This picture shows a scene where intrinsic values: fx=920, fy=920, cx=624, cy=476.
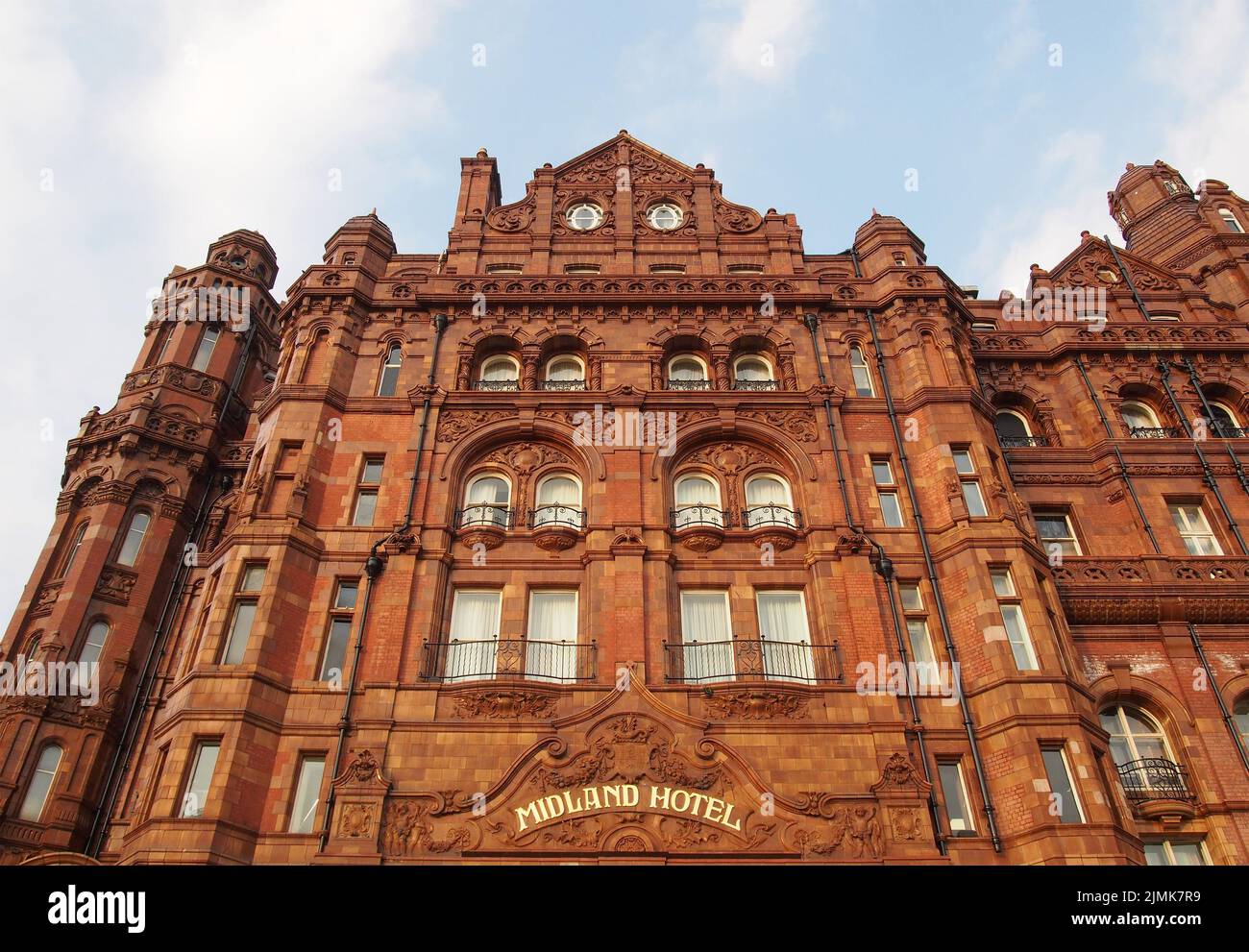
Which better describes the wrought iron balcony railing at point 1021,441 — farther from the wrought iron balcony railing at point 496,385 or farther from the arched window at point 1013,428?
the wrought iron balcony railing at point 496,385

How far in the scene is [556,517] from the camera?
86.4 ft

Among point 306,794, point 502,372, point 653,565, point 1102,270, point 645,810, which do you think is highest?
point 1102,270

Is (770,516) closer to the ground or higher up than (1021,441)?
closer to the ground

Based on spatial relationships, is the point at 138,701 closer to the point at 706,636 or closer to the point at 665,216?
the point at 706,636

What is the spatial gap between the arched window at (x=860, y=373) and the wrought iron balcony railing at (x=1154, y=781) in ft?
42.0

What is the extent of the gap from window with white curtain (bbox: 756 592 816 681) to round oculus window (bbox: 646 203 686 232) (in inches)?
660

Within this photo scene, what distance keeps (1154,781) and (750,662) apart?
10562 mm

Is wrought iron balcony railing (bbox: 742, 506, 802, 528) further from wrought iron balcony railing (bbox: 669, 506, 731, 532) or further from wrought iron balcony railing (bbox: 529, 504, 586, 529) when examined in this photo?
wrought iron balcony railing (bbox: 529, 504, 586, 529)

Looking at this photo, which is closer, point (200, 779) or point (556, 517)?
point (200, 779)

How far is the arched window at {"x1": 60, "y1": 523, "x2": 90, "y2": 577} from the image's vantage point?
31.7m

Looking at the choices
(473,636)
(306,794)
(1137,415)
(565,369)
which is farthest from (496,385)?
(1137,415)

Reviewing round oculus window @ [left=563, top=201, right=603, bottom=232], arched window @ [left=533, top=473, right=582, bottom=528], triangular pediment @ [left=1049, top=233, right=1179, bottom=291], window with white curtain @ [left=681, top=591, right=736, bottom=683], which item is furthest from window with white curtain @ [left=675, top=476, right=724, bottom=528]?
triangular pediment @ [left=1049, top=233, right=1179, bottom=291]
